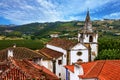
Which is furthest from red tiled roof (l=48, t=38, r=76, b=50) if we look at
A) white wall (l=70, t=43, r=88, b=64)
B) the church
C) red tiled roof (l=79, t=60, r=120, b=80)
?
red tiled roof (l=79, t=60, r=120, b=80)

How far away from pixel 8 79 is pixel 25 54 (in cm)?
2538

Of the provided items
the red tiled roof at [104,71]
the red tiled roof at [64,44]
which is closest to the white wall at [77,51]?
the red tiled roof at [64,44]

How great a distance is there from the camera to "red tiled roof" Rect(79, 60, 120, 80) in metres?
27.5

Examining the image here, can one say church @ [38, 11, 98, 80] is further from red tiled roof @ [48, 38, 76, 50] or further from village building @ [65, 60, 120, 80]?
village building @ [65, 60, 120, 80]

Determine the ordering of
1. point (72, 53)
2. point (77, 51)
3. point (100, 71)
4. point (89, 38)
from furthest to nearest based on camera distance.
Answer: point (89, 38)
point (77, 51)
point (72, 53)
point (100, 71)

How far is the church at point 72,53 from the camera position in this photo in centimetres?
4992

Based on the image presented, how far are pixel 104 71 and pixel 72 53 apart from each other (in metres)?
21.2

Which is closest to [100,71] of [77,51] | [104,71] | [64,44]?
[104,71]

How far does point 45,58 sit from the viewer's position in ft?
163

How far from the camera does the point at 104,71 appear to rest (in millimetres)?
29156

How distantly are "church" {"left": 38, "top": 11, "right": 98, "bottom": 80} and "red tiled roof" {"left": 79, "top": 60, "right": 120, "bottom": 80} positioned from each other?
1679 cm

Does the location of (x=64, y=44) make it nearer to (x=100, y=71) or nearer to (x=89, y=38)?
(x=89, y=38)

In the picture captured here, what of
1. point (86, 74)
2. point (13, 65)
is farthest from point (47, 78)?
point (86, 74)

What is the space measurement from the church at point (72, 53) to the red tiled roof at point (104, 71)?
661 inches
